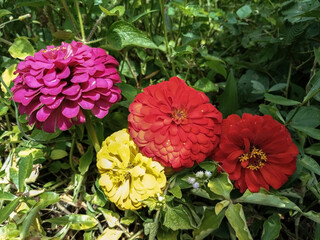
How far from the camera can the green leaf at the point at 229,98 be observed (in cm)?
81

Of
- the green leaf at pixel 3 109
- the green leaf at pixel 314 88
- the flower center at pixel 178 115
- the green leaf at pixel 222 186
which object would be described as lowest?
the green leaf at pixel 222 186

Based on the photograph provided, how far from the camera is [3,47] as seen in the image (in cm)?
98

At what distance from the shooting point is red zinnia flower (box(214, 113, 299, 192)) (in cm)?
64

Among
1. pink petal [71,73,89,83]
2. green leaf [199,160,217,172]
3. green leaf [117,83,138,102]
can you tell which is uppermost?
pink petal [71,73,89,83]

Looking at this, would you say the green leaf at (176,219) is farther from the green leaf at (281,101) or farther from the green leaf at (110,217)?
the green leaf at (281,101)

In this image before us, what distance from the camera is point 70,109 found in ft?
1.89

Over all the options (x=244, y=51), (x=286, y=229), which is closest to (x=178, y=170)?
(x=286, y=229)

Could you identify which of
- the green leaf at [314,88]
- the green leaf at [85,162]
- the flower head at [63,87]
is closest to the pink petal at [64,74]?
the flower head at [63,87]

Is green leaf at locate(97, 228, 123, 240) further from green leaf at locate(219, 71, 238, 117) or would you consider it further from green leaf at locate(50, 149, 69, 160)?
green leaf at locate(219, 71, 238, 117)

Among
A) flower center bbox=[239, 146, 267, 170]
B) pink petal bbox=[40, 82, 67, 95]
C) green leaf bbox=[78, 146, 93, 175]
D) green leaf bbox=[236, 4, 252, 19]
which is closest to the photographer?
pink petal bbox=[40, 82, 67, 95]

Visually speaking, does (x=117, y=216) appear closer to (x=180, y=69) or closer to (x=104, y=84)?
(x=104, y=84)

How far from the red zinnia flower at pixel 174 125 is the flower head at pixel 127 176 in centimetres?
3

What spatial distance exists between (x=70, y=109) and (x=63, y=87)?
0.04 m

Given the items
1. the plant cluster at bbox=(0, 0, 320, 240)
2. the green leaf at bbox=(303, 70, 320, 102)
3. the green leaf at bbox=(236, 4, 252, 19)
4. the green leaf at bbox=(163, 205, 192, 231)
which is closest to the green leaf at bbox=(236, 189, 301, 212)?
the plant cluster at bbox=(0, 0, 320, 240)
